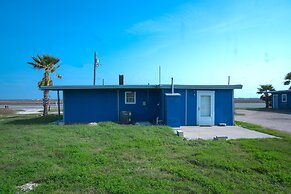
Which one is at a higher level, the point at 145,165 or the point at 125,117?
the point at 125,117

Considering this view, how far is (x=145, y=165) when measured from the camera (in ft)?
21.5

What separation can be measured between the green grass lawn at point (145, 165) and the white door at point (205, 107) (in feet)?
19.4

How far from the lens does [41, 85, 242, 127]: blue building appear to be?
15.4m

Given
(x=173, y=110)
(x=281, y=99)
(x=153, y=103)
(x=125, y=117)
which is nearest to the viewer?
(x=173, y=110)

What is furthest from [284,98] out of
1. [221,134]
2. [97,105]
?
[97,105]

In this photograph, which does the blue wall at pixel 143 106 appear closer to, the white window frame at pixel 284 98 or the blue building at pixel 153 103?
the blue building at pixel 153 103

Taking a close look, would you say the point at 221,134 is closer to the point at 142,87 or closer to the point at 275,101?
the point at 142,87

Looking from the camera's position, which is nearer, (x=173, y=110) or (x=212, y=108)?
(x=173, y=110)

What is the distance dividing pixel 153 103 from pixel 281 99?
24.9 m

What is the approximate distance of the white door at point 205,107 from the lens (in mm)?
15703

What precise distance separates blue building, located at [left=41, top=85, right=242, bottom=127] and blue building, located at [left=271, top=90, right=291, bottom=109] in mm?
21337

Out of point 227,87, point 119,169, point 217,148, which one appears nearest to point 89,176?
point 119,169

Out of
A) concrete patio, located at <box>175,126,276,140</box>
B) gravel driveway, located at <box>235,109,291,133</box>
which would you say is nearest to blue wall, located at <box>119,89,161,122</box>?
concrete patio, located at <box>175,126,276,140</box>

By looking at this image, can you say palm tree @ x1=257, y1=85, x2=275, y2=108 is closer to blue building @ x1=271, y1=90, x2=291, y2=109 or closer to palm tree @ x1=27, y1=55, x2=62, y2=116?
blue building @ x1=271, y1=90, x2=291, y2=109
